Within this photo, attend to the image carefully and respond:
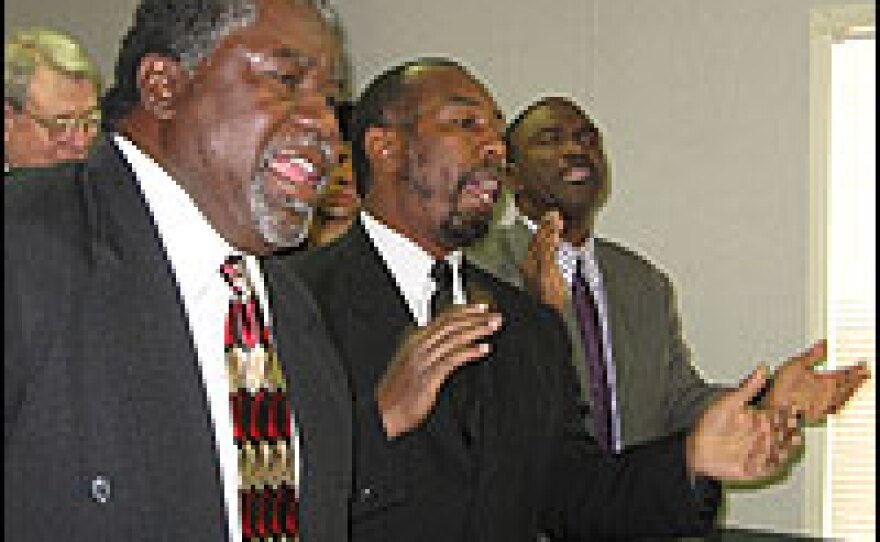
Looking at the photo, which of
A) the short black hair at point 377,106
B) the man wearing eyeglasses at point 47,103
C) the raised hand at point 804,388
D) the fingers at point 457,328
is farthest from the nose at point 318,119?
the man wearing eyeglasses at point 47,103

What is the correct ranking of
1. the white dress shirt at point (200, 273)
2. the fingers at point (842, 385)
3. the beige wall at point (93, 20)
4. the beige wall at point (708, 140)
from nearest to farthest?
the white dress shirt at point (200, 273), the fingers at point (842, 385), the beige wall at point (708, 140), the beige wall at point (93, 20)

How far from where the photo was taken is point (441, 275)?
2.12 meters

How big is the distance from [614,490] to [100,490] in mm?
1069

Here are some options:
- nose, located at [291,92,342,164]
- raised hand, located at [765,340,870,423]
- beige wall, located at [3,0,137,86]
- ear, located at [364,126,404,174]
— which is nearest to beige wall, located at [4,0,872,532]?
beige wall, located at [3,0,137,86]

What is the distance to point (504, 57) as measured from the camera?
4.83 meters

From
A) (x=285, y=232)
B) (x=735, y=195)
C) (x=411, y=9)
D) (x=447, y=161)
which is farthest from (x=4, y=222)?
(x=411, y=9)

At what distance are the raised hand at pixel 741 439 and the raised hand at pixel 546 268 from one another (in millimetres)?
797

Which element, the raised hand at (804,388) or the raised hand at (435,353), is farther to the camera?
the raised hand at (804,388)

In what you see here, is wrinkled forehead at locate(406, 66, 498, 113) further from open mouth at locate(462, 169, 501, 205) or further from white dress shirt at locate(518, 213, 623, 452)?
white dress shirt at locate(518, 213, 623, 452)

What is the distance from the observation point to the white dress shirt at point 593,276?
300 centimetres

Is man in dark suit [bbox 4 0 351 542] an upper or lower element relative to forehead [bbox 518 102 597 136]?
lower

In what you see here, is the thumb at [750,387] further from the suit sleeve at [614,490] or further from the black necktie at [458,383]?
the black necktie at [458,383]

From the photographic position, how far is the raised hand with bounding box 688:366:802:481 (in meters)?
2.03

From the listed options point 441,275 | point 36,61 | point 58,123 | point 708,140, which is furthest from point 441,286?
point 708,140
